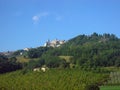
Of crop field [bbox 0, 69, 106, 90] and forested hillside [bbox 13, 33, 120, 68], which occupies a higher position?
forested hillside [bbox 13, 33, 120, 68]

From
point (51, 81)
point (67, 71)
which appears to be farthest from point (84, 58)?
point (51, 81)

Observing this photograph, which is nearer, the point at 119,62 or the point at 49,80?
the point at 49,80

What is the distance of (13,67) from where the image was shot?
114 meters

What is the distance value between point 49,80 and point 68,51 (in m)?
73.7

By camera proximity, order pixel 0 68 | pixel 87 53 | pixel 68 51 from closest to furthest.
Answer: pixel 0 68
pixel 87 53
pixel 68 51

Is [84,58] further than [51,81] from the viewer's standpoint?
Yes

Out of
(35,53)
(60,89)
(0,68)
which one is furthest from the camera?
(35,53)

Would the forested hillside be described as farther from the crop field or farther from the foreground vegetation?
the crop field

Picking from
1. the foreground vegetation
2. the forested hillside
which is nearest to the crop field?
the foreground vegetation

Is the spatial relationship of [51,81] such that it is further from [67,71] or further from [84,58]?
[84,58]

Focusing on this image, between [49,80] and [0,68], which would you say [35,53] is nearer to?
[0,68]

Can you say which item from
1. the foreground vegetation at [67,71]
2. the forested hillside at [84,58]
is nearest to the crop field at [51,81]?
the foreground vegetation at [67,71]

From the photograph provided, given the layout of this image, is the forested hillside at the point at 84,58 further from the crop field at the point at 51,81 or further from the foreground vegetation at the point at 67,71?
the crop field at the point at 51,81

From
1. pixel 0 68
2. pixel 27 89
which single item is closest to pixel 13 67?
pixel 0 68
